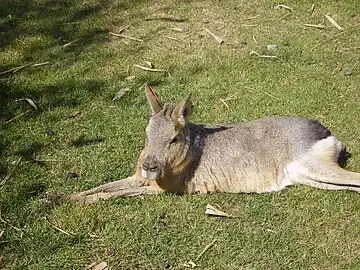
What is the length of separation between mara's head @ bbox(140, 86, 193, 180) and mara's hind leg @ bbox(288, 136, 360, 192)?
788mm

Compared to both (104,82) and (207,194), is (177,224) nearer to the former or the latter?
(207,194)

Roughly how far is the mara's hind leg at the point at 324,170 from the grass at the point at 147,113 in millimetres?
90

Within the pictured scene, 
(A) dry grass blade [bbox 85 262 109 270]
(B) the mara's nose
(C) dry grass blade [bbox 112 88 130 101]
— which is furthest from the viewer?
(C) dry grass blade [bbox 112 88 130 101]

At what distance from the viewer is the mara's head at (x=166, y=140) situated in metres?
3.93

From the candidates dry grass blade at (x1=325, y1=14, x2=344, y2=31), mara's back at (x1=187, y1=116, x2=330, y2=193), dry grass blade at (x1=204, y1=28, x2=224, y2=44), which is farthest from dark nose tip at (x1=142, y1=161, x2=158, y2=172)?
dry grass blade at (x1=325, y1=14, x2=344, y2=31)

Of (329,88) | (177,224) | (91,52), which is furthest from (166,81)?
(177,224)

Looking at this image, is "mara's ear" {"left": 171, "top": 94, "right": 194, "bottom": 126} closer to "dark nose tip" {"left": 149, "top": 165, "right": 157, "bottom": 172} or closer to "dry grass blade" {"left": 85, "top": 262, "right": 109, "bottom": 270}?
"dark nose tip" {"left": 149, "top": 165, "right": 157, "bottom": 172}

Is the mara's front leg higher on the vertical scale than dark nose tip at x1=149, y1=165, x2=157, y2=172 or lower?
lower

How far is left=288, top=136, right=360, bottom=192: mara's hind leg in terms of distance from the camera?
13.3 feet

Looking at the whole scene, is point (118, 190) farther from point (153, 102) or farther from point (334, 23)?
point (334, 23)

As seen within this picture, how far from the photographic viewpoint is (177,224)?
3840 mm

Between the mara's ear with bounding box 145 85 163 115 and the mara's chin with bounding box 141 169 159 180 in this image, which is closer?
the mara's chin with bounding box 141 169 159 180

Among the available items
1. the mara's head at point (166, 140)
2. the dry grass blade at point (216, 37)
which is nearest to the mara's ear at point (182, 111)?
the mara's head at point (166, 140)

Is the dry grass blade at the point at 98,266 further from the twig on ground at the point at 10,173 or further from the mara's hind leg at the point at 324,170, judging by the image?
the mara's hind leg at the point at 324,170
